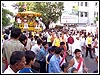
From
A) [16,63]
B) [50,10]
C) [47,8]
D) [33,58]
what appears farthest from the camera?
[50,10]

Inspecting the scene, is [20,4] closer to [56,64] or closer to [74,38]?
[74,38]

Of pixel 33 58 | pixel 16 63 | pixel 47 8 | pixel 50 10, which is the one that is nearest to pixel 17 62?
pixel 16 63

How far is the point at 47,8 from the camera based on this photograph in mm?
14055

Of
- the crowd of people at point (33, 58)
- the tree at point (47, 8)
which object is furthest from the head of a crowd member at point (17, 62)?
the tree at point (47, 8)

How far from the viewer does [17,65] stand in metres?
3.71

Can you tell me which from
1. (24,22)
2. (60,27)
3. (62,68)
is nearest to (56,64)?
(62,68)

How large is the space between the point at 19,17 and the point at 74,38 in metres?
2.70

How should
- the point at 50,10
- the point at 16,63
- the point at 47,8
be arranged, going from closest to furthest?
1. the point at 16,63
2. the point at 47,8
3. the point at 50,10

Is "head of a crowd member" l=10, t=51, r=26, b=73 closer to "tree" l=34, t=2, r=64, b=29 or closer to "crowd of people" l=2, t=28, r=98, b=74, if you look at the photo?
"crowd of people" l=2, t=28, r=98, b=74

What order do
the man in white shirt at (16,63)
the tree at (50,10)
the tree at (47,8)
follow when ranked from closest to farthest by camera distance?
the man in white shirt at (16,63) → the tree at (47,8) → the tree at (50,10)

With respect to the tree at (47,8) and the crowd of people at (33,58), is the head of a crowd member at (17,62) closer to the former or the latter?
the crowd of people at (33,58)

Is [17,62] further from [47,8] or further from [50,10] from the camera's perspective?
[50,10]

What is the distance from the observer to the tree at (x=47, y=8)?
12444mm

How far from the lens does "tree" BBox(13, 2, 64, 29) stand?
1244 centimetres
